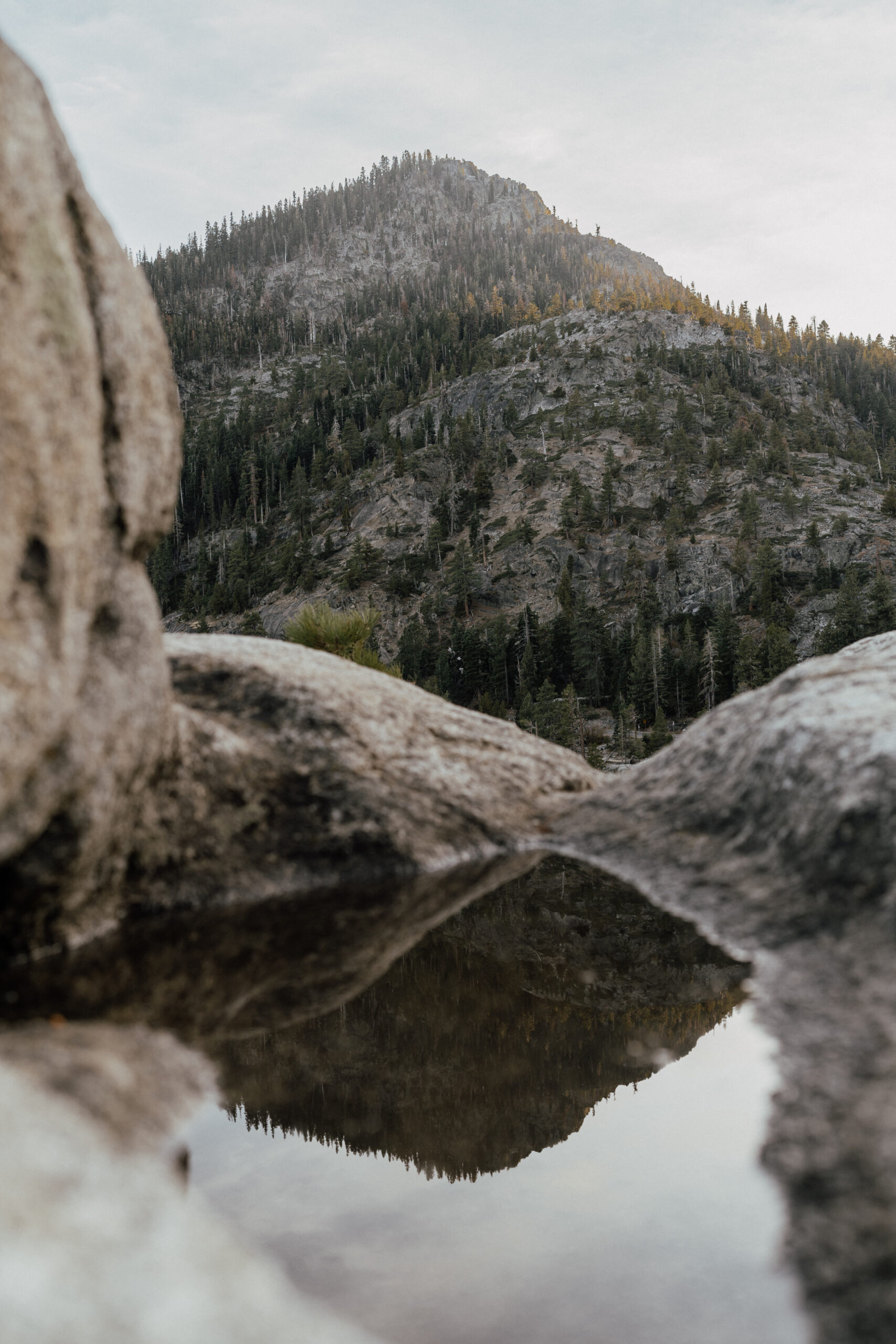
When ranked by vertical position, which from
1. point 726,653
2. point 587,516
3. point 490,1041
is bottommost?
point 726,653

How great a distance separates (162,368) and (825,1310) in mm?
6623

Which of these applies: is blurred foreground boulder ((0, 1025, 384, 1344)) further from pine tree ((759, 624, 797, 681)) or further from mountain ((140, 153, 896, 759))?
pine tree ((759, 624, 797, 681))

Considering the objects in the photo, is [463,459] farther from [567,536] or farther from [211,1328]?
[211,1328]

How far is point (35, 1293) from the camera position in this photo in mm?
2219

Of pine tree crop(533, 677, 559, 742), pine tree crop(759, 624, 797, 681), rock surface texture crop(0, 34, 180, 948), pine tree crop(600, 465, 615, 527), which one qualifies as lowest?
pine tree crop(533, 677, 559, 742)

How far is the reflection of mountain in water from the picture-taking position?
378 cm

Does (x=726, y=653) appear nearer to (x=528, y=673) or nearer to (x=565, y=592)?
(x=528, y=673)

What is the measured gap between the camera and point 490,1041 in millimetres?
4574

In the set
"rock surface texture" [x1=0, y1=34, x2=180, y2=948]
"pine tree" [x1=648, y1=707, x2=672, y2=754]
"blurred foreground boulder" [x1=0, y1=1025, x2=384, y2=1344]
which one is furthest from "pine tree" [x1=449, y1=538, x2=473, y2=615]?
"blurred foreground boulder" [x1=0, y1=1025, x2=384, y2=1344]

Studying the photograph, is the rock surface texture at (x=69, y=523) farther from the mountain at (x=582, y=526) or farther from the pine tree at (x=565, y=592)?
the pine tree at (x=565, y=592)

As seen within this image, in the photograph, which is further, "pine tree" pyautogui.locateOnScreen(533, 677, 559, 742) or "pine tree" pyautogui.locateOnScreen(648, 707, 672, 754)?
"pine tree" pyautogui.locateOnScreen(533, 677, 559, 742)

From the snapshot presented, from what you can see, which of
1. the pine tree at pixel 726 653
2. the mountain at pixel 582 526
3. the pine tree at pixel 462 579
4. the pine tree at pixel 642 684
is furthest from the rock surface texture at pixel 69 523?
the pine tree at pixel 462 579

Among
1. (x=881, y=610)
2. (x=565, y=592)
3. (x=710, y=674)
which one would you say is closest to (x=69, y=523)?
(x=710, y=674)

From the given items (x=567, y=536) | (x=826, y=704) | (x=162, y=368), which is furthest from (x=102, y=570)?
(x=567, y=536)
